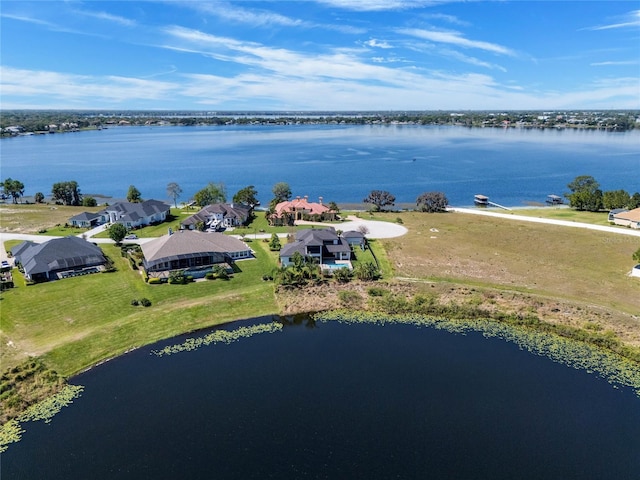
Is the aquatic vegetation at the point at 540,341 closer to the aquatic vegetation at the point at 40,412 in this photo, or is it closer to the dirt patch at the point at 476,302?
the dirt patch at the point at 476,302

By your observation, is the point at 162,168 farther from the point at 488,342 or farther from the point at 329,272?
the point at 488,342

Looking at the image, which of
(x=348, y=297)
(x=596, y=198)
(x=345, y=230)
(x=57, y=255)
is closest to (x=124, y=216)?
(x=57, y=255)

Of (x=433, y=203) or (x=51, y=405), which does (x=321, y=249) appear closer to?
(x=51, y=405)

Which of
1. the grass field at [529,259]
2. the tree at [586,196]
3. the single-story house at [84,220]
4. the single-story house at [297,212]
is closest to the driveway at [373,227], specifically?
the single-story house at [297,212]

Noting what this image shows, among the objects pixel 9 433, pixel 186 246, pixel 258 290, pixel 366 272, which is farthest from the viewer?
pixel 186 246

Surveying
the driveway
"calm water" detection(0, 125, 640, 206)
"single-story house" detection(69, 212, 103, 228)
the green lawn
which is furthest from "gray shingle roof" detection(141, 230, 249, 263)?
"calm water" detection(0, 125, 640, 206)

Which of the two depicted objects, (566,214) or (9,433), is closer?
(9,433)
